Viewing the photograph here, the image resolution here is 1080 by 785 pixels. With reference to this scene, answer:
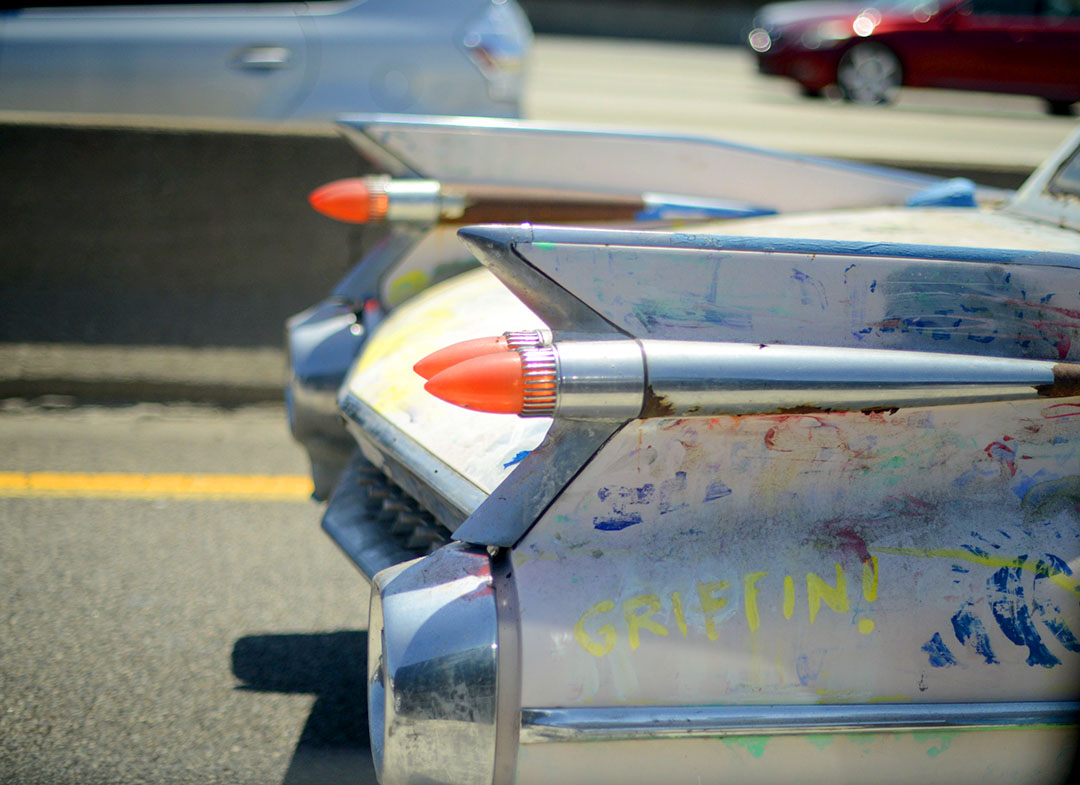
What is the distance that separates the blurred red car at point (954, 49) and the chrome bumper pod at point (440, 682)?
43.8 ft

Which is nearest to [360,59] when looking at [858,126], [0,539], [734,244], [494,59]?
[494,59]

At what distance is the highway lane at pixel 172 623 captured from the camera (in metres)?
2.22

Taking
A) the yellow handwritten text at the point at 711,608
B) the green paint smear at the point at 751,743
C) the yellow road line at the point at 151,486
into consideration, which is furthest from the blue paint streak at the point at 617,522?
the yellow road line at the point at 151,486

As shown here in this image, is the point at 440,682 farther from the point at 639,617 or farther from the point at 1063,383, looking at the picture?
the point at 1063,383

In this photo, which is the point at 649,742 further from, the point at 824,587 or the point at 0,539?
the point at 0,539

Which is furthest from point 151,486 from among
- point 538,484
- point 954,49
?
point 954,49

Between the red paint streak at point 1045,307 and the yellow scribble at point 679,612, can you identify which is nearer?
the yellow scribble at point 679,612

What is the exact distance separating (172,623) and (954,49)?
514 inches

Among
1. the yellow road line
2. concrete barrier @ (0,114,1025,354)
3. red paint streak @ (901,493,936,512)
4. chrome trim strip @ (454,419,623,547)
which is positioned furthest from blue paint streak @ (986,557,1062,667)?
concrete barrier @ (0,114,1025,354)

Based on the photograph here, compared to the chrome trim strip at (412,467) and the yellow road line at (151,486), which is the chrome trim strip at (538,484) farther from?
the yellow road line at (151,486)

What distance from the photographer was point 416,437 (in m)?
1.92

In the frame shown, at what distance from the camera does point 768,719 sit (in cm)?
139

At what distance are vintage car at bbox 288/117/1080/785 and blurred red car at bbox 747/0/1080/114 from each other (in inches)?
506

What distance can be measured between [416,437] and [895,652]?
94cm
